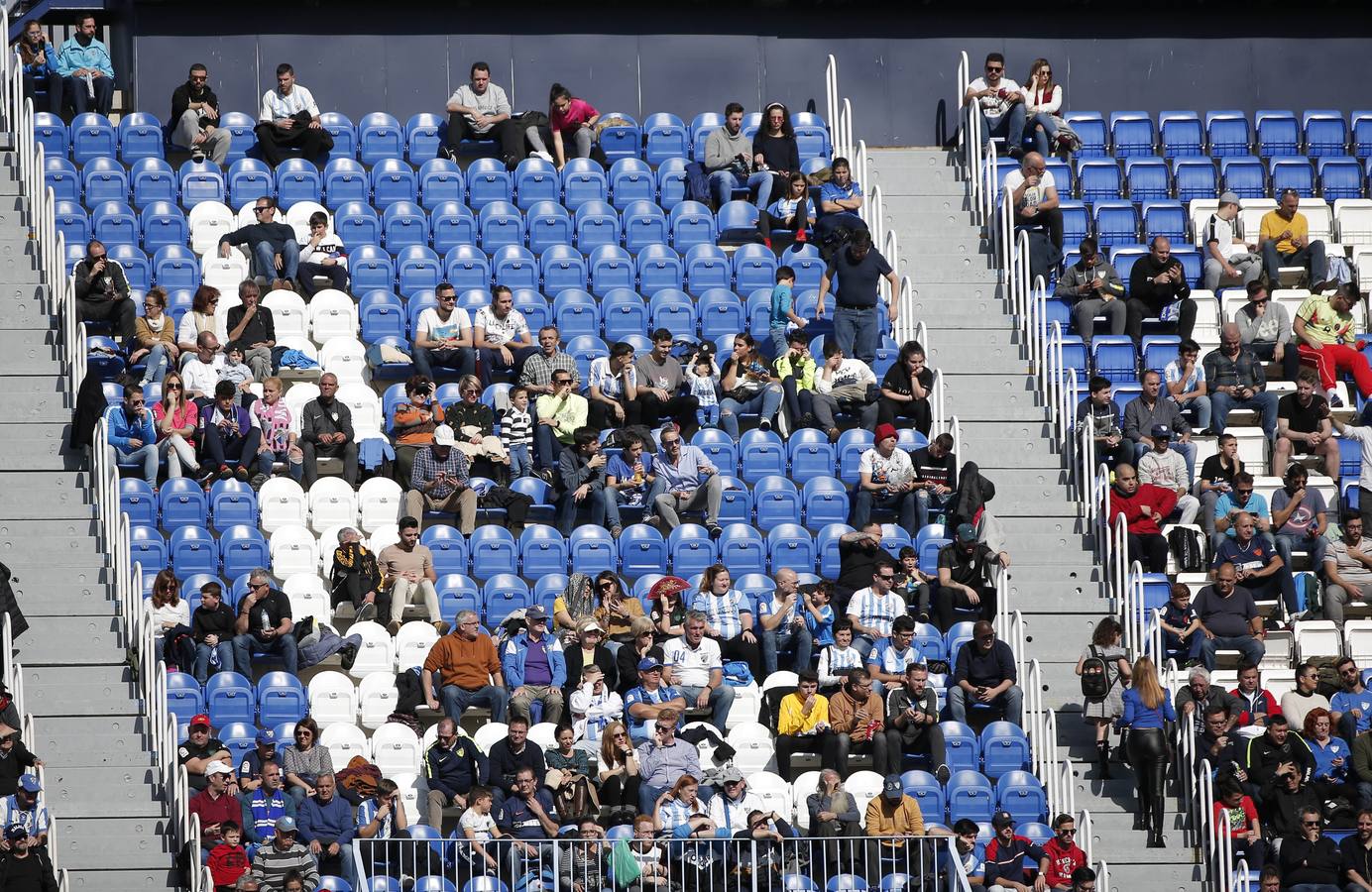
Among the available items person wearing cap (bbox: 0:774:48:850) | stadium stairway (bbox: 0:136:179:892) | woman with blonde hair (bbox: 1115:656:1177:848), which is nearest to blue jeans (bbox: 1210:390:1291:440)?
woman with blonde hair (bbox: 1115:656:1177:848)

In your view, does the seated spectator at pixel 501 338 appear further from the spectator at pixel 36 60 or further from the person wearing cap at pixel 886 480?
the spectator at pixel 36 60

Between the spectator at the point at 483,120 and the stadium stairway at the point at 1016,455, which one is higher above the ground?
the spectator at the point at 483,120

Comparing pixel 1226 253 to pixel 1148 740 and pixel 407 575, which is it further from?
pixel 407 575

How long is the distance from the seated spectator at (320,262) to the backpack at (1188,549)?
7.71 meters

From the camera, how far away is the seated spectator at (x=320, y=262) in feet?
73.2

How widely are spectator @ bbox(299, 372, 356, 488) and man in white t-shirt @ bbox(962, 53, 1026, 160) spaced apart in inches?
295

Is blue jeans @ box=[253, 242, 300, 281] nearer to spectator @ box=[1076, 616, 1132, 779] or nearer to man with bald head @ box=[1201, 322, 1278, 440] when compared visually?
spectator @ box=[1076, 616, 1132, 779]

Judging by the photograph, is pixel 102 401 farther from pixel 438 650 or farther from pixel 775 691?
pixel 775 691

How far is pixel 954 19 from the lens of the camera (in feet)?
85.4

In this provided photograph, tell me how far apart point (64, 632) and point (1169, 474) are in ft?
30.1

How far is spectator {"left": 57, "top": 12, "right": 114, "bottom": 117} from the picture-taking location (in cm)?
2400

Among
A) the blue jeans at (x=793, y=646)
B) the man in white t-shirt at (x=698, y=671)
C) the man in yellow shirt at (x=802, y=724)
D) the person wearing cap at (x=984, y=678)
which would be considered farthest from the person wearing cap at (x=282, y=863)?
the person wearing cap at (x=984, y=678)

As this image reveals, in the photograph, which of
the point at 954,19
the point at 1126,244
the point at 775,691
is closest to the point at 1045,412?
the point at 1126,244

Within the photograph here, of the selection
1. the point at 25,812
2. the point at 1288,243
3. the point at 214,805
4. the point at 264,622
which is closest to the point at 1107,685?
the point at 264,622
